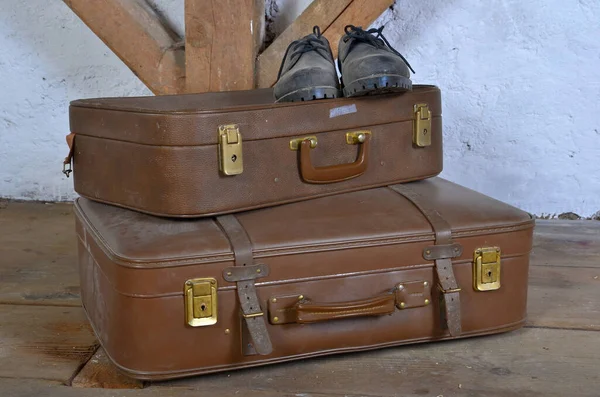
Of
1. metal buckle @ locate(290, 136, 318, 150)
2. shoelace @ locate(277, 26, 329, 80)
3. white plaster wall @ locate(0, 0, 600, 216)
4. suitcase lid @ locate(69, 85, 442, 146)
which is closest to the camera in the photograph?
suitcase lid @ locate(69, 85, 442, 146)

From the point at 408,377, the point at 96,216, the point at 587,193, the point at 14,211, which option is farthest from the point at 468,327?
the point at 14,211

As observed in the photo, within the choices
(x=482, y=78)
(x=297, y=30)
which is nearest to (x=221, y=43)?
(x=297, y=30)

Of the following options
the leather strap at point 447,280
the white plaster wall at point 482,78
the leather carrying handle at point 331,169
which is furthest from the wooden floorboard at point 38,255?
the leather strap at point 447,280

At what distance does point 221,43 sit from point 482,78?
104 centimetres

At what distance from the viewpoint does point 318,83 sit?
197 cm

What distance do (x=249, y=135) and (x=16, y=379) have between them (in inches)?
29.2

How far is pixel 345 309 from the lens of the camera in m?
1.73

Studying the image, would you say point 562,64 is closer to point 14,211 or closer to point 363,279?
point 363,279

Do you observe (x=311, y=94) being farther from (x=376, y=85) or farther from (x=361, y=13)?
(x=361, y=13)

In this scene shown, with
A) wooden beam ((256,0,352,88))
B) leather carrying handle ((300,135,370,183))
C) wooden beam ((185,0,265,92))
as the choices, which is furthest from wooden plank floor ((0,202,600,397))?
wooden beam ((256,0,352,88))

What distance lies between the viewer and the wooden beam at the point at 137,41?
2582mm

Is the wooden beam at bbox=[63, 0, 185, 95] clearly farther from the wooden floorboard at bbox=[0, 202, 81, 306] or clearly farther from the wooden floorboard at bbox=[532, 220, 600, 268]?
the wooden floorboard at bbox=[532, 220, 600, 268]

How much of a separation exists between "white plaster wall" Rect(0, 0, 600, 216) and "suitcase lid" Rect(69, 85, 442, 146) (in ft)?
2.81

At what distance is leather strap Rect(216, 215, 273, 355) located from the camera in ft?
5.44
